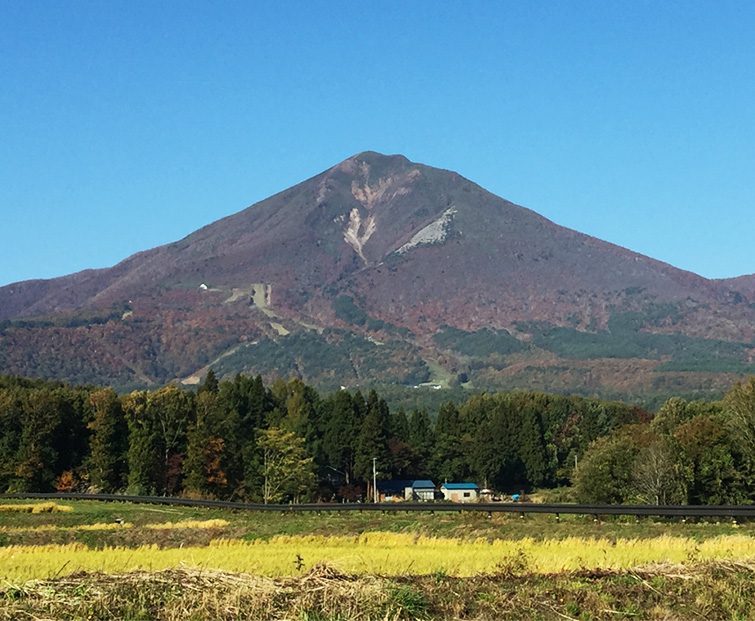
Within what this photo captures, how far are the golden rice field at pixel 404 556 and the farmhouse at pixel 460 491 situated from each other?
100.0 meters

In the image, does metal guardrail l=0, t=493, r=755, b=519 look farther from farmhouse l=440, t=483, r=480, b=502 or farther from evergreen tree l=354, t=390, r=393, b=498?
farmhouse l=440, t=483, r=480, b=502

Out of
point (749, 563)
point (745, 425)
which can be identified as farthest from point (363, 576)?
point (745, 425)

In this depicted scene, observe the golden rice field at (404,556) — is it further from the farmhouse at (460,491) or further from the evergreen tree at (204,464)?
the farmhouse at (460,491)

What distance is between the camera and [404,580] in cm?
1817

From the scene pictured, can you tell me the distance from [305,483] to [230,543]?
242 feet

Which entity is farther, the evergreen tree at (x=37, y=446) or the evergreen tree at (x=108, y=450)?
the evergreen tree at (x=108, y=450)

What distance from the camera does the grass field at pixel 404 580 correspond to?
15.8 m

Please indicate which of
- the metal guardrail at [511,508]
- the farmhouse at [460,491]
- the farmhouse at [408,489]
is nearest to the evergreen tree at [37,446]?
the metal guardrail at [511,508]

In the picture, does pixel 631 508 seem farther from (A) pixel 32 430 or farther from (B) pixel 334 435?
(B) pixel 334 435

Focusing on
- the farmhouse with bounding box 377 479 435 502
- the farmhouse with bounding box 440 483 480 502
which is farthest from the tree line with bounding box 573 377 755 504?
the farmhouse with bounding box 377 479 435 502

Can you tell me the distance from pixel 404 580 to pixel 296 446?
93.7 m

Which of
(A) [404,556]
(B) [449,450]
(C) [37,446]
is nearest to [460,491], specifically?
(B) [449,450]

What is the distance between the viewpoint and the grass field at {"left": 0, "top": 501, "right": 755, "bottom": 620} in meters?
15.8

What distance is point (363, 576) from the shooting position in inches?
683
